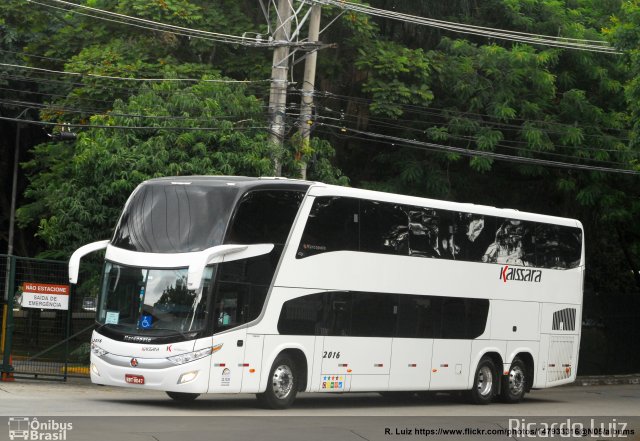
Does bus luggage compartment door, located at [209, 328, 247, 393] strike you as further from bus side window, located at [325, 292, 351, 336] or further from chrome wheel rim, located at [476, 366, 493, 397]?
chrome wheel rim, located at [476, 366, 493, 397]

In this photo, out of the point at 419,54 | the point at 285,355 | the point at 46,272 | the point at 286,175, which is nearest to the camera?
the point at 285,355

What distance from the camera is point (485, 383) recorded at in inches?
949

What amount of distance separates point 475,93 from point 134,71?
31.4 feet

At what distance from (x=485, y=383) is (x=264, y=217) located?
25.9 ft

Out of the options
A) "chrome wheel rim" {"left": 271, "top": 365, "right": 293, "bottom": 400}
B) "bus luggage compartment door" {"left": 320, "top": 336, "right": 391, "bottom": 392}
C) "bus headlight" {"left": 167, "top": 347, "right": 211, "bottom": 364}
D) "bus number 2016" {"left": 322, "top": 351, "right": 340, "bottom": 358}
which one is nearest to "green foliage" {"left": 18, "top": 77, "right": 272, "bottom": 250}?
"bus luggage compartment door" {"left": 320, "top": 336, "right": 391, "bottom": 392}

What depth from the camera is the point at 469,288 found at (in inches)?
910

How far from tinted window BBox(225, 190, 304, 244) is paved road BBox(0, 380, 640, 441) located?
2.99 meters

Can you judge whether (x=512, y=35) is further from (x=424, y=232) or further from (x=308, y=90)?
(x=424, y=232)

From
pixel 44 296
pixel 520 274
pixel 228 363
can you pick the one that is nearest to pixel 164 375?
pixel 228 363

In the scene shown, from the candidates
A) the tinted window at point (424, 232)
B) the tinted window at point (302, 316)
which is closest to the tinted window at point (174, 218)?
the tinted window at point (302, 316)

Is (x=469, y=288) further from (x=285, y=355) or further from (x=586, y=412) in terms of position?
(x=285, y=355)

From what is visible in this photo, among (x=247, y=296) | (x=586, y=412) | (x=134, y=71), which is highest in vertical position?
(x=134, y=71)

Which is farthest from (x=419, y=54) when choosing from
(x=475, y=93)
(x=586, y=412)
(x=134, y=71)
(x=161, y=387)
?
(x=161, y=387)

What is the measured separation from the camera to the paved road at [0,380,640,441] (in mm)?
14484
